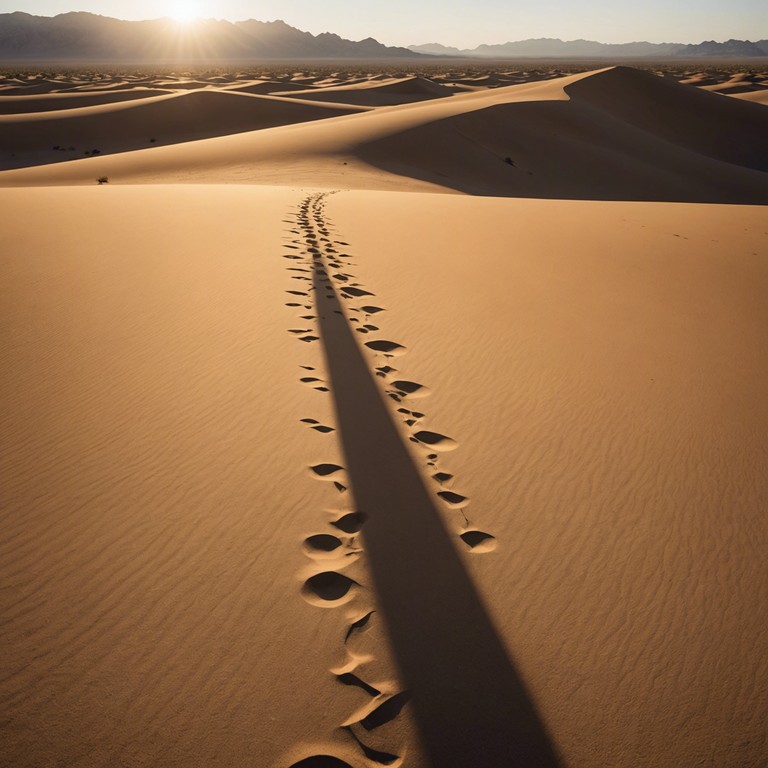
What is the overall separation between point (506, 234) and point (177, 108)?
92.0 ft

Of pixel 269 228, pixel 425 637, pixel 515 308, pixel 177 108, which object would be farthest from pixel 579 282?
pixel 177 108

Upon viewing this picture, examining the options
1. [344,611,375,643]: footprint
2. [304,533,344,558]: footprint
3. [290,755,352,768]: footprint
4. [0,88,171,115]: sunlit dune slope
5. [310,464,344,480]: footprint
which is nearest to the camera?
[290,755,352,768]: footprint

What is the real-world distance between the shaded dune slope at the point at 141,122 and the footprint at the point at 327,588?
25.5 metres

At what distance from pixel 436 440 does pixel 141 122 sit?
30441mm

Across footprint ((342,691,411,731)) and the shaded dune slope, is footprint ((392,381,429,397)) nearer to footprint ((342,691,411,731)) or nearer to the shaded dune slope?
footprint ((342,691,411,731))

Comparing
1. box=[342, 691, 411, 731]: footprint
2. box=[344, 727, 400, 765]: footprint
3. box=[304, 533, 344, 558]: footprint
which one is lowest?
box=[344, 727, 400, 765]: footprint

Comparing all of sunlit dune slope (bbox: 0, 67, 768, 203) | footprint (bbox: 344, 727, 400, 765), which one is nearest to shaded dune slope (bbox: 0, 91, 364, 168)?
sunlit dune slope (bbox: 0, 67, 768, 203)

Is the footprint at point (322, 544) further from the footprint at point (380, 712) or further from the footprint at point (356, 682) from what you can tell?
the footprint at point (380, 712)

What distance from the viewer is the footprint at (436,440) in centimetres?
345

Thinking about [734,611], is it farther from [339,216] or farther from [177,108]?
[177,108]

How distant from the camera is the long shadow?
1957 mm

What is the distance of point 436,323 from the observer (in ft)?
16.7

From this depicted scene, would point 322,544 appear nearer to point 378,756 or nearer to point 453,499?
point 453,499

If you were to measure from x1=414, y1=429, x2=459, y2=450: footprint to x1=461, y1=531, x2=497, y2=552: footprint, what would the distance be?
706 mm
